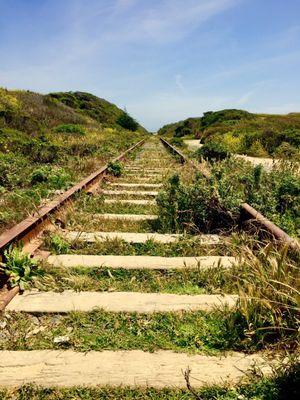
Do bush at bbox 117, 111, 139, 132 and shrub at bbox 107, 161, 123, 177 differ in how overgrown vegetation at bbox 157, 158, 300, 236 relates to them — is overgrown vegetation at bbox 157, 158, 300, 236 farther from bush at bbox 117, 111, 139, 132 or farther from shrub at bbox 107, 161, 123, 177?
bush at bbox 117, 111, 139, 132

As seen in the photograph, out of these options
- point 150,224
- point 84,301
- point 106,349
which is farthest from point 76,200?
point 106,349

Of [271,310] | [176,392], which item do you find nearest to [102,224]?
[271,310]

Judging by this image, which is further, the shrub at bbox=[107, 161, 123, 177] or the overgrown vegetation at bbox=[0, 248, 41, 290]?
the shrub at bbox=[107, 161, 123, 177]

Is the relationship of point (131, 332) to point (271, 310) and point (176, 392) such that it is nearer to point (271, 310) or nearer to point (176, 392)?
point (176, 392)

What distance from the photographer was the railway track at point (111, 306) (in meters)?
1.88

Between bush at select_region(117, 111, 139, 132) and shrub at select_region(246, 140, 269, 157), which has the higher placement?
bush at select_region(117, 111, 139, 132)

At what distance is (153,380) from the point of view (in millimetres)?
1816

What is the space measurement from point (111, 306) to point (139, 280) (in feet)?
1.50

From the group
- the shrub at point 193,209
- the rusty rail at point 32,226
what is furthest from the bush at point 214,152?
the rusty rail at point 32,226

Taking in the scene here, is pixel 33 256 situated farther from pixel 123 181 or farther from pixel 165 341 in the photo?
pixel 123 181

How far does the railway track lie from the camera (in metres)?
1.88

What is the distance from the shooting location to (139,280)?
2.88 m

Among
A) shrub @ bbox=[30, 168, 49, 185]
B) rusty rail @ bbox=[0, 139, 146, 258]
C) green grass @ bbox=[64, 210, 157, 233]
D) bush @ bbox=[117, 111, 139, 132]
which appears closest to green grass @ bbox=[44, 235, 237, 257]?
rusty rail @ bbox=[0, 139, 146, 258]

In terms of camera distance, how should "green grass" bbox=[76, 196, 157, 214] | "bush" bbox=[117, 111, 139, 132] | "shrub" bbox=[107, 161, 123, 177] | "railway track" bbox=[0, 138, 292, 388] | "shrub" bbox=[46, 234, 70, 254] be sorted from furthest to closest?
"bush" bbox=[117, 111, 139, 132]
"shrub" bbox=[107, 161, 123, 177]
"green grass" bbox=[76, 196, 157, 214]
"shrub" bbox=[46, 234, 70, 254]
"railway track" bbox=[0, 138, 292, 388]
